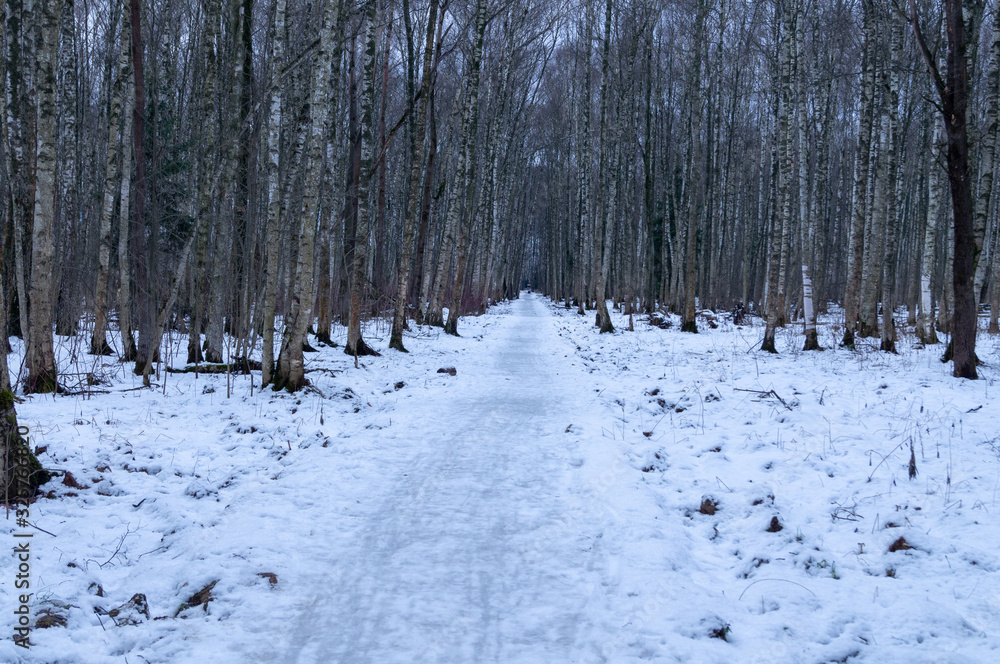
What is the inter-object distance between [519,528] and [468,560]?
25.2 inches

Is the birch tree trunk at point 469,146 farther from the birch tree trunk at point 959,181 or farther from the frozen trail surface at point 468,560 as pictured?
the frozen trail surface at point 468,560

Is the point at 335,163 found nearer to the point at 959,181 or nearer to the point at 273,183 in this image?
the point at 273,183

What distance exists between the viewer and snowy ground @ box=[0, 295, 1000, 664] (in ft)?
9.57

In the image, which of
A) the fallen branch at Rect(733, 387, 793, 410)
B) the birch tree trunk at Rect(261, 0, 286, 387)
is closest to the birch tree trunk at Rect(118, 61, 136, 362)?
the birch tree trunk at Rect(261, 0, 286, 387)

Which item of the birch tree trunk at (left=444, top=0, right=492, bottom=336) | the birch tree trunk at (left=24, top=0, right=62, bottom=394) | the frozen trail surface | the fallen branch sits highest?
the birch tree trunk at (left=444, top=0, right=492, bottom=336)

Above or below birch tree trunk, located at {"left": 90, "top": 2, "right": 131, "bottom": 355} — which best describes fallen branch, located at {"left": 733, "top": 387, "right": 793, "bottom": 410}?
below

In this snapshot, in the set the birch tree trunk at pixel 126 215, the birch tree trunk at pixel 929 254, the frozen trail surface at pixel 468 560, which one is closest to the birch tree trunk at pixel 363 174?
the birch tree trunk at pixel 126 215

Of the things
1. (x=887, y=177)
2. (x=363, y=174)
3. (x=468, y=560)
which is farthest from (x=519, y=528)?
(x=887, y=177)

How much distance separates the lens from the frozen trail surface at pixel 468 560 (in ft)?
9.38

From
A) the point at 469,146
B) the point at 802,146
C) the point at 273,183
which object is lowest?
the point at 273,183

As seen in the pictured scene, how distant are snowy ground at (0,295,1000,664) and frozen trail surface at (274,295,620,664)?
2cm

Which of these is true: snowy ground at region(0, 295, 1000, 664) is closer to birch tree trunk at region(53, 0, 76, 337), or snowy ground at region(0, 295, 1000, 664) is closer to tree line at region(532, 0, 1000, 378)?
birch tree trunk at region(53, 0, 76, 337)

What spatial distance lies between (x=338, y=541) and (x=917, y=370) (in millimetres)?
9485

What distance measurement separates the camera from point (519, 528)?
4.26 metres
